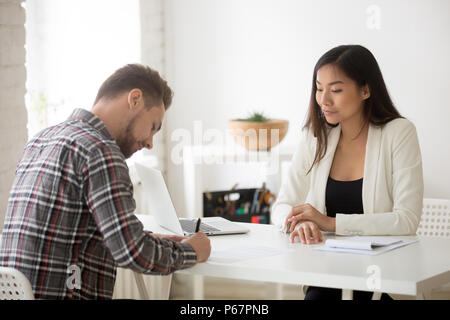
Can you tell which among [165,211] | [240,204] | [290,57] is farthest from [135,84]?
[290,57]

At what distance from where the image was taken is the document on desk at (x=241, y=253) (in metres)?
1.76

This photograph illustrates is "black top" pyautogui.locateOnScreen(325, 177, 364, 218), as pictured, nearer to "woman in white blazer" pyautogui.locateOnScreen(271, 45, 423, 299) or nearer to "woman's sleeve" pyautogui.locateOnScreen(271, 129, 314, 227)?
"woman in white blazer" pyautogui.locateOnScreen(271, 45, 423, 299)

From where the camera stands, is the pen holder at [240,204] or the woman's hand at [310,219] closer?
the woman's hand at [310,219]

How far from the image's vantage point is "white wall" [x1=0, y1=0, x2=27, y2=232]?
221cm

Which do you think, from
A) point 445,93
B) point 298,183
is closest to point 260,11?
point 445,93

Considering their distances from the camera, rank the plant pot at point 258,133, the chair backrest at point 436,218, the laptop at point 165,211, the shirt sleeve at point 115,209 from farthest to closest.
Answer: the plant pot at point 258,133 → the chair backrest at point 436,218 → the laptop at point 165,211 → the shirt sleeve at point 115,209

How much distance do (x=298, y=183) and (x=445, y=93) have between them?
156 cm

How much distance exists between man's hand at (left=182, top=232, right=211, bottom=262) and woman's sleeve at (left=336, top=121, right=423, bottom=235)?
497 mm

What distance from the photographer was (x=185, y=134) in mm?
3916

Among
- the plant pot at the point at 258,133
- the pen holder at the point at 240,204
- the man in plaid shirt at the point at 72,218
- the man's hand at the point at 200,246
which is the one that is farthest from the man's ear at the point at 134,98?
the pen holder at the point at 240,204

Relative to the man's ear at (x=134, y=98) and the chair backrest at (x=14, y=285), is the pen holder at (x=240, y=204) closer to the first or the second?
the man's ear at (x=134, y=98)

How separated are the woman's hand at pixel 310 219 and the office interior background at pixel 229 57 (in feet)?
4.62

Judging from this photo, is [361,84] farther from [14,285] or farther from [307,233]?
[14,285]

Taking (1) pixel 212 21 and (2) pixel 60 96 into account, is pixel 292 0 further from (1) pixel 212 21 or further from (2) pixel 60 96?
(2) pixel 60 96
